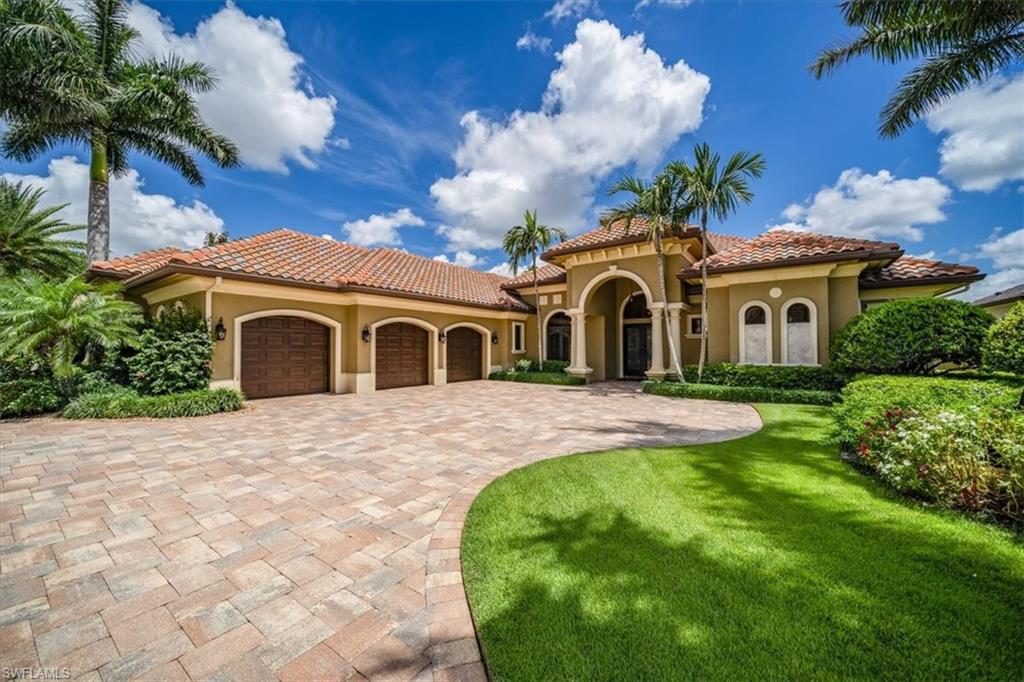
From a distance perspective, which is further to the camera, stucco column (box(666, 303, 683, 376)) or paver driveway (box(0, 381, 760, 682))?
stucco column (box(666, 303, 683, 376))

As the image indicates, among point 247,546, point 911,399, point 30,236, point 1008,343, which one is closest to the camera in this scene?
point 247,546

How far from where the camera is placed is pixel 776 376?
1252 centimetres

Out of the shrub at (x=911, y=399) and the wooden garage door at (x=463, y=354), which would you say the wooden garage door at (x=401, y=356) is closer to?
the wooden garage door at (x=463, y=354)

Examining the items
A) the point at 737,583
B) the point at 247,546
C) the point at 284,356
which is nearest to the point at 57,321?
the point at 284,356

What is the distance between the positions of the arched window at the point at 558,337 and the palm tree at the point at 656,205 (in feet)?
20.9

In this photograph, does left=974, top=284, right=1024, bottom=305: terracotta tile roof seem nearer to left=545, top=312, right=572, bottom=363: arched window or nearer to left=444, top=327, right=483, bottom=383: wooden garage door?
left=545, top=312, right=572, bottom=363: arched window

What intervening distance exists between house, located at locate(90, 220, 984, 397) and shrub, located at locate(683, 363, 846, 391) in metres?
0.84

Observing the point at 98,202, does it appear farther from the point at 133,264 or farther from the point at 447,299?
the point at 447,299

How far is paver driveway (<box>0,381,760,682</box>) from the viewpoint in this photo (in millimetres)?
2326

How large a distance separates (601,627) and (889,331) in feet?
39.6

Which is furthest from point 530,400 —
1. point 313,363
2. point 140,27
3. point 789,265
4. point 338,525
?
point 140,27

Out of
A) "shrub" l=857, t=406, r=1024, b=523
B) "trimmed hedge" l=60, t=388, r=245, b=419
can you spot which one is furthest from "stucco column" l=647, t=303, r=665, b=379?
"trimmed hedge" l=60, t=388, r=245, b=419

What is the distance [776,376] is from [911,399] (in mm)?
6762

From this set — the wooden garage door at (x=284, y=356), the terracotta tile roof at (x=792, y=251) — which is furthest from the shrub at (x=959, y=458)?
the wooden garage door at (x=284, y=356)
